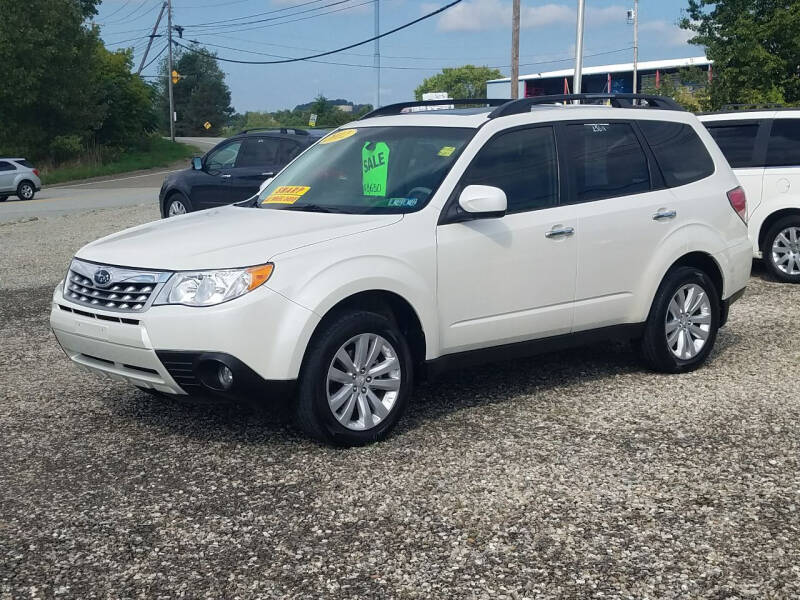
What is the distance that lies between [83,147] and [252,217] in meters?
48.1

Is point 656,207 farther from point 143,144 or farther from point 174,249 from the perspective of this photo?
point 143,144

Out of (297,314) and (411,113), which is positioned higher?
(411,113)

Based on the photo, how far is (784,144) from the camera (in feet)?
35.8

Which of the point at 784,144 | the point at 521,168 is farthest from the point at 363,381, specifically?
the point at 784,144

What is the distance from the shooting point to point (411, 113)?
6492 millimetres

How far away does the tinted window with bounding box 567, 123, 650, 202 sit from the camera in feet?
20.4

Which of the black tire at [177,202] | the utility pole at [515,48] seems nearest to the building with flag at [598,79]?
the utility pole at [515,48]

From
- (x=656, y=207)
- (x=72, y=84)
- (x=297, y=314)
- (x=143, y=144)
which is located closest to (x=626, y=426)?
(x=656, y=207)

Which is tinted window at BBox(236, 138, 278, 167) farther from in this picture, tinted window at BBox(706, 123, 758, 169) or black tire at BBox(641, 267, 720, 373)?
black tire at BBox(641, 267, 720, 373)

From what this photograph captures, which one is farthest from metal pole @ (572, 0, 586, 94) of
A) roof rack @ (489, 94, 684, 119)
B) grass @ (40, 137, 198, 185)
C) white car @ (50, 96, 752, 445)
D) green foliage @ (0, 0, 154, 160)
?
green foliage @ (0, 0, 154, 160)

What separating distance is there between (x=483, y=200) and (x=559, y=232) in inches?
29.3

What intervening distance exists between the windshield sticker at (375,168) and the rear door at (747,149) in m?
6.28

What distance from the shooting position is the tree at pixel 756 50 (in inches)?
960

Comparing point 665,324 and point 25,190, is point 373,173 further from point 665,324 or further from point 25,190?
point 25,190
